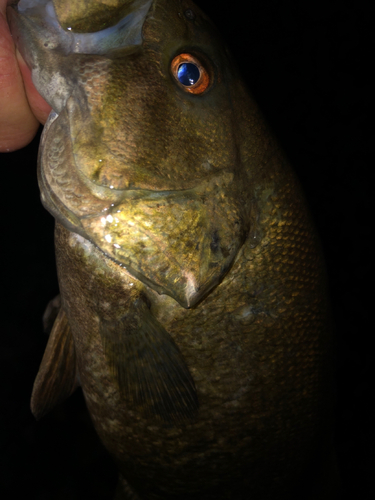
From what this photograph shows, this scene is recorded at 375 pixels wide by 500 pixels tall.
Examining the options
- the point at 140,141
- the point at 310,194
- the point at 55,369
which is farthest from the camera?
the point at 310,194

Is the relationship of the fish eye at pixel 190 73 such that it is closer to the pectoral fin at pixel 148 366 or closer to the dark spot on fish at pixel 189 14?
the dark spot on fish at pixel 189 14

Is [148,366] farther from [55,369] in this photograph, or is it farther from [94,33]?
[94,33]

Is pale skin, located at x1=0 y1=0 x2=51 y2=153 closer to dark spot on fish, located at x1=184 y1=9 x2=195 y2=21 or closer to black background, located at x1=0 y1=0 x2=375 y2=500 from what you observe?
dark spot on fish, located at x1=184 y1=9 x2=195 y2=21

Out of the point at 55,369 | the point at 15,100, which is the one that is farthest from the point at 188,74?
the point at 55,369

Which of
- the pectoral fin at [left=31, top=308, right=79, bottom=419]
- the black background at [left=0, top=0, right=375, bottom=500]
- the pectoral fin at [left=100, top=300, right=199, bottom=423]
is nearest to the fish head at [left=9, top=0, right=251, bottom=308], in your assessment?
the pectoral fin at [left=100, top=300, right=199, bottom=423]

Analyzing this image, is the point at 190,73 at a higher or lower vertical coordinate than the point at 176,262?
higher

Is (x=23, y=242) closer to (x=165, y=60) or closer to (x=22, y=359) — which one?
(x=22, y=359)
